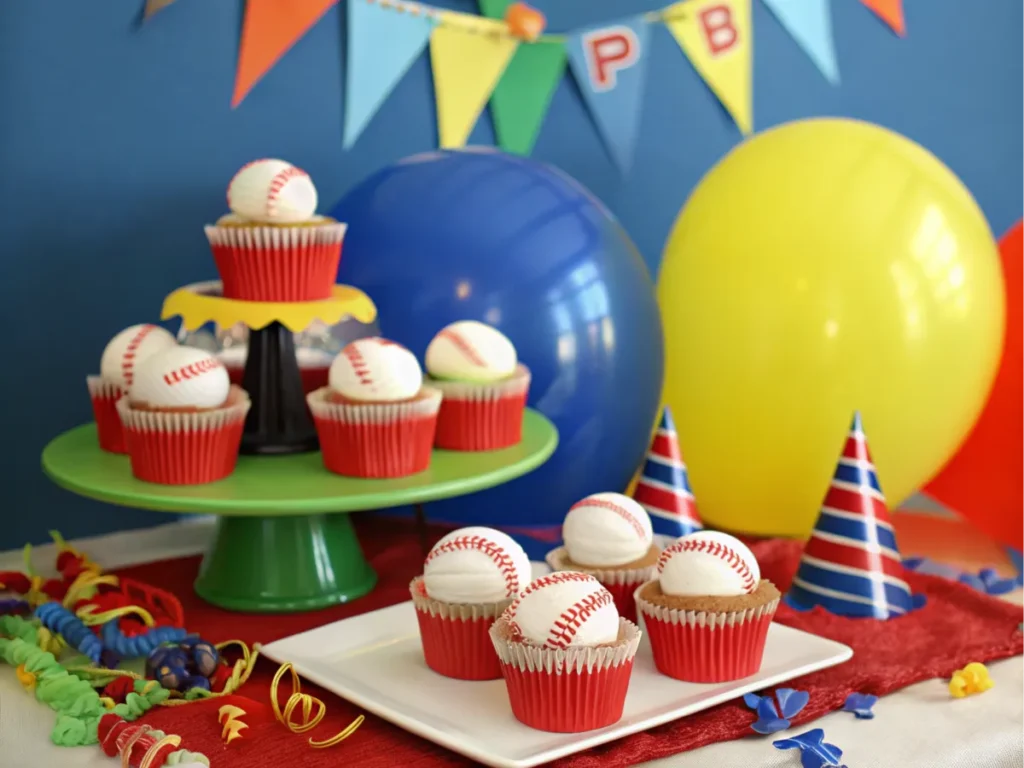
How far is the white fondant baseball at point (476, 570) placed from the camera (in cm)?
107

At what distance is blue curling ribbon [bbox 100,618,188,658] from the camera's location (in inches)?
47.1

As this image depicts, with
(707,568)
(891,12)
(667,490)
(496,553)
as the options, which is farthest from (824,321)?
(891,12)

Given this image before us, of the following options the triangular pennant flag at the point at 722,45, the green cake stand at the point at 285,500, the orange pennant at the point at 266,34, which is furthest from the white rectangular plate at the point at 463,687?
the triangular pennant flag at the point at 722,45

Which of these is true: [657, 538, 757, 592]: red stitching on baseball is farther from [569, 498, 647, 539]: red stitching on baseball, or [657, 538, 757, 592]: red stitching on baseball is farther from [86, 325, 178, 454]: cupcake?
[86, 325, 178, 454]: cupcake

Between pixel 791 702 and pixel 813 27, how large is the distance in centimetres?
165

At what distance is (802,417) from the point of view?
5.34 ft

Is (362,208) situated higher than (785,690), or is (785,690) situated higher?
(362,208)

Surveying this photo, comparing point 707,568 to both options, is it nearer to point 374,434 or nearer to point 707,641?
point 707,641

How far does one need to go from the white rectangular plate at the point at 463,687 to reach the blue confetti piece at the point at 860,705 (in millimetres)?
40

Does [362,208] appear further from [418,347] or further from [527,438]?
[527,438]

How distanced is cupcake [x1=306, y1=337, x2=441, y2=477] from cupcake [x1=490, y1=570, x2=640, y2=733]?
304mm

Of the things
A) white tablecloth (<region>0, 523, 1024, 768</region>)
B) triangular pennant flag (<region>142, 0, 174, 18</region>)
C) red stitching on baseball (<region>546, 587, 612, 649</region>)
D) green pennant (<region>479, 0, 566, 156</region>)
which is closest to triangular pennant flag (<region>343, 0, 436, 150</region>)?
green pennant (<region>479, 0, 566, 156</region>)

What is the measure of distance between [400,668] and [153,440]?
325 mm

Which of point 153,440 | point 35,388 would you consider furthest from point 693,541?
point 35,388
